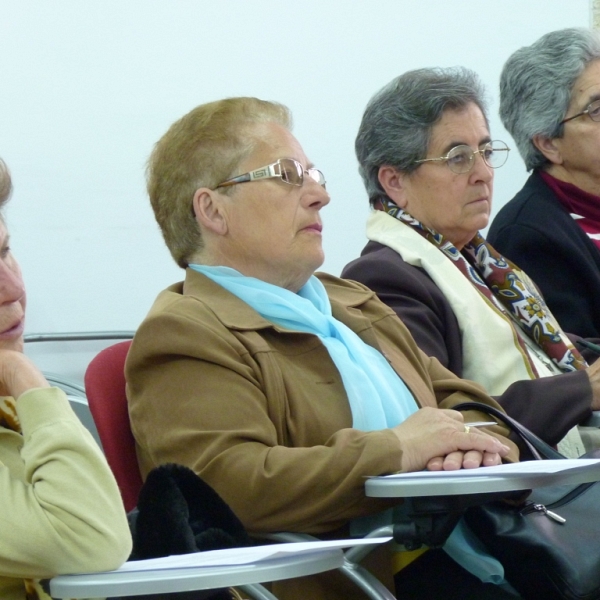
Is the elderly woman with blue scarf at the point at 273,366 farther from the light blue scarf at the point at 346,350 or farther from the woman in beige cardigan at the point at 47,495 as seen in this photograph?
the woman in beige cardigan at the point at 47,495

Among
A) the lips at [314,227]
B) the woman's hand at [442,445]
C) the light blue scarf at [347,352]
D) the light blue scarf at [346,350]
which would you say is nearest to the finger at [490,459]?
the woman's hand at [442,445]

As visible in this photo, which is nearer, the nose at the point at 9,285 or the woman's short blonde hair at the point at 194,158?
the nose at the point at 9,285

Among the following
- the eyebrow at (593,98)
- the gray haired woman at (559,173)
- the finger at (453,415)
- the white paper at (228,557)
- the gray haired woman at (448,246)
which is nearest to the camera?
the white paper at (228,557)

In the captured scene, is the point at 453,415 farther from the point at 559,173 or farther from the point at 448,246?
the point at 559,173

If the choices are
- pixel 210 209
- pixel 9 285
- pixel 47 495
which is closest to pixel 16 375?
pixel 9 285

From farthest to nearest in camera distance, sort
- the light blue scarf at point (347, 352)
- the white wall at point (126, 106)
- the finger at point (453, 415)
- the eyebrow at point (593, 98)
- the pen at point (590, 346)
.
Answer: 1. the eyebrow at point (593, 98)
2. the white wall at point (126, 106)
3. the pen at point (590, 346)
4. the light blue scarf at point (347, 352)
5. the finger at point (453, 415)

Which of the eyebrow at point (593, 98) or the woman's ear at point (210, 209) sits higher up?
the woman's ear at point (210, 209)

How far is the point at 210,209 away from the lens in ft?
7.57

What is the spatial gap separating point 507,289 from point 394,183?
17.1 inches

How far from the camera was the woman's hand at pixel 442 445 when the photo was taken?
6.30 ft

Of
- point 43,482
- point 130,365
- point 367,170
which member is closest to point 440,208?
point 367,170

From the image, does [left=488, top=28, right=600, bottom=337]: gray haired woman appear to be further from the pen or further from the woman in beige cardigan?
the woman in beige cardigan

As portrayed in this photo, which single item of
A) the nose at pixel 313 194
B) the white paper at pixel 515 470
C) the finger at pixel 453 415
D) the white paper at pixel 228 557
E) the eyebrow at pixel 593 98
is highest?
the nose at pixel 313 194

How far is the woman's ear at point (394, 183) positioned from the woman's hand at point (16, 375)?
1448 millimetres
